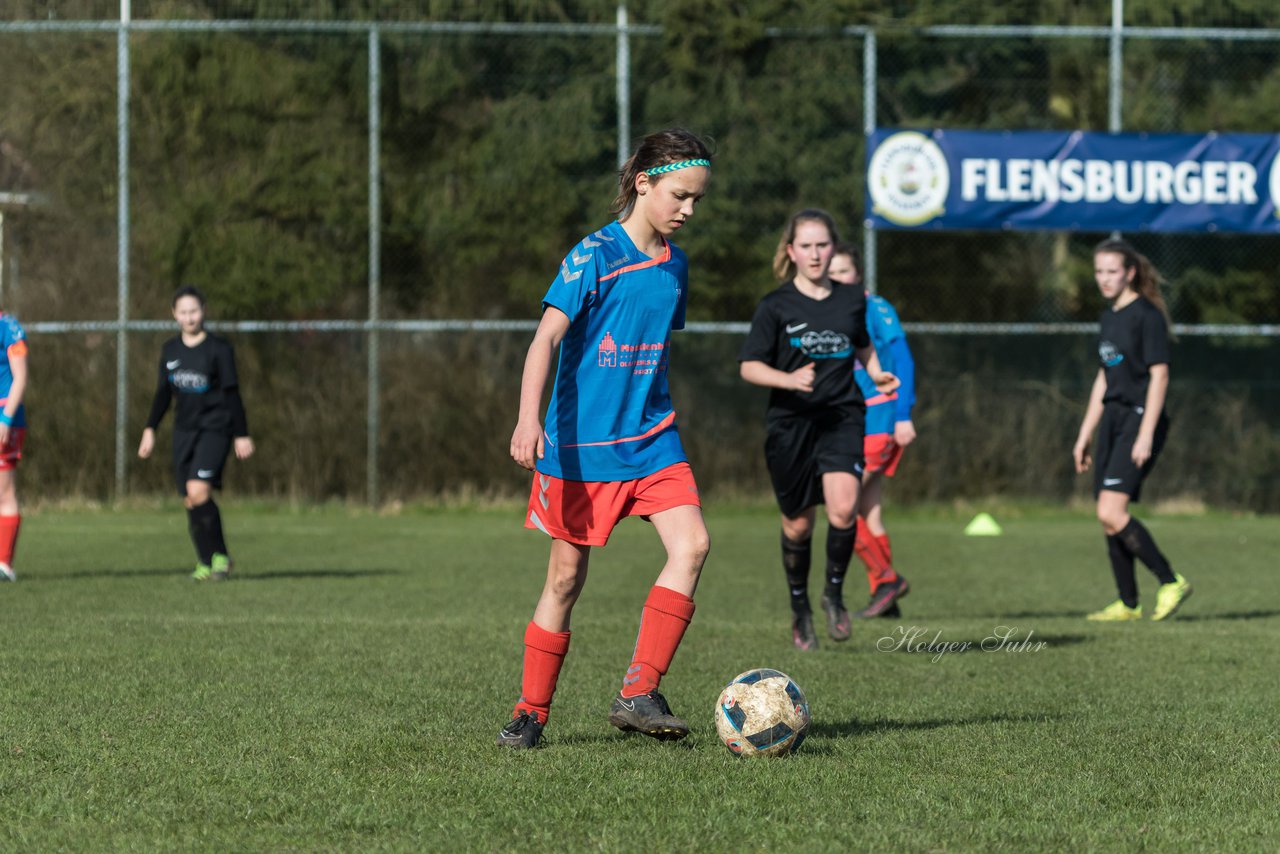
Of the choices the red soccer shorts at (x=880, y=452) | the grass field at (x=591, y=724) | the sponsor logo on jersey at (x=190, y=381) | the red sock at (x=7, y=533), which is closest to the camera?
the grass field at (x=591, y=724)

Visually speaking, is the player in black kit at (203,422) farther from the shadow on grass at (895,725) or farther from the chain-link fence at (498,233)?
the chain-link fence at (498,233)

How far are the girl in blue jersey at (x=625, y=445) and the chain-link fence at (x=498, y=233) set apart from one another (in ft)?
39.6

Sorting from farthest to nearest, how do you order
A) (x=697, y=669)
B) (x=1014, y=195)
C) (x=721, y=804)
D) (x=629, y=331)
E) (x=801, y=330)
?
(x=1014, y=195) < (x=801, y=330) < (x=697, y=669) < (x=629, y=331) < (x=721, y=804)

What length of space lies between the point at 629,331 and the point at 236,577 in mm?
6280

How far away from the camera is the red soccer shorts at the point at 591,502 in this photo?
5098 mm

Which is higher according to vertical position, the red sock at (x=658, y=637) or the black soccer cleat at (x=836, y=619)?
the red sock at (x=658, y=637)

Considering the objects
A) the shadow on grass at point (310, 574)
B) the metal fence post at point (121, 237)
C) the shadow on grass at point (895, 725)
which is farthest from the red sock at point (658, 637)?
the metal fence post at point (121, 237)

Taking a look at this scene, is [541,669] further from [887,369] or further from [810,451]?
[887,369]

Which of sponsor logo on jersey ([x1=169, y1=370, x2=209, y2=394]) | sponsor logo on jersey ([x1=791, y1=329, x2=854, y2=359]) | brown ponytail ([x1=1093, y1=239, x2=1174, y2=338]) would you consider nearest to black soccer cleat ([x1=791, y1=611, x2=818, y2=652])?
sponsor logo on jersey ([x1=791, y1=329, x2=854, y2=359])

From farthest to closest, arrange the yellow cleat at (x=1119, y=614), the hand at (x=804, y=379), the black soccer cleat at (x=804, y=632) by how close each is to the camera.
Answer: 1. the yellow cleat at (x=1119, y=614)
2. the black soccer cleat at (x=804, y=632)
3. the hand at (x=804, y=379)

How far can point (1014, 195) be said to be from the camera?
17.2m

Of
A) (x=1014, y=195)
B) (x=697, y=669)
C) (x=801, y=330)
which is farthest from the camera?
(x=1014, y=195)

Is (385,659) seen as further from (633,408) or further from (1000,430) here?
(1000,430)

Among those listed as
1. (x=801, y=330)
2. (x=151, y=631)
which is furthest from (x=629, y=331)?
(x=151, y=631)
